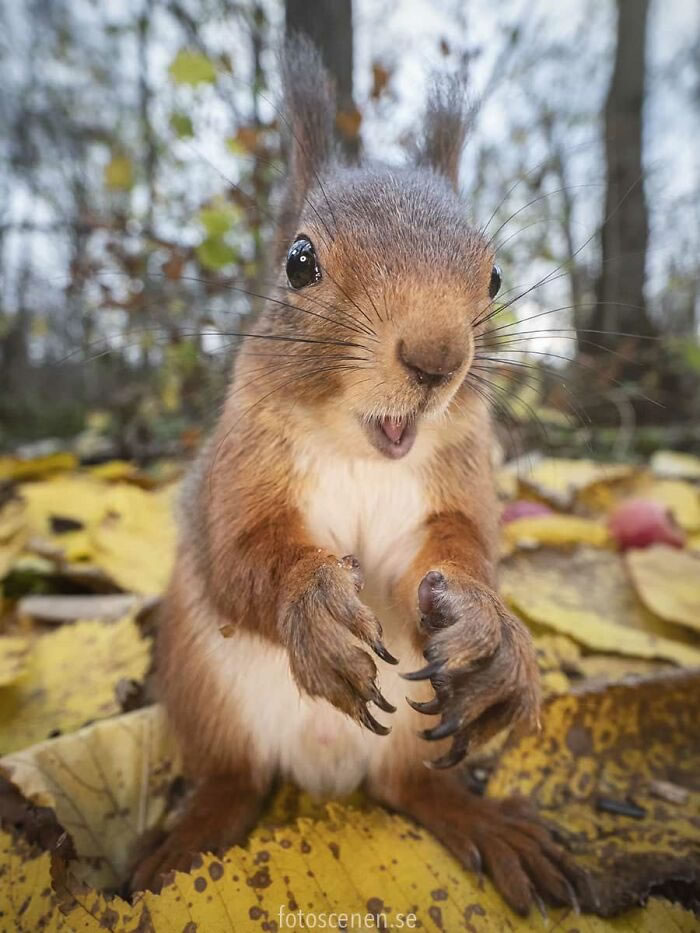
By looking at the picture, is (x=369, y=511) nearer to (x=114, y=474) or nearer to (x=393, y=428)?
(x=393, y=428)

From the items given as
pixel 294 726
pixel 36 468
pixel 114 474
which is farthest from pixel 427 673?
pixel 36 468

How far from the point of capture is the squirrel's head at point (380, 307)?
29.0 inches

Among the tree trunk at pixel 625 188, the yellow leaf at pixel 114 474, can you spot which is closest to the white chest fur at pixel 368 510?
the yellow leaf at pixel 114 474

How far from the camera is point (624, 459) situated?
3572 millimetres

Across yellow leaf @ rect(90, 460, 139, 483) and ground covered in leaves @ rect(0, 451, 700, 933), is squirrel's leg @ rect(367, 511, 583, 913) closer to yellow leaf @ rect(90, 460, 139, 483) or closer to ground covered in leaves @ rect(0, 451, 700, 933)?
ground covered in leaves @ rect(0, 451, 700, 933)

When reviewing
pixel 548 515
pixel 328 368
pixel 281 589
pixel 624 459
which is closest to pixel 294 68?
pixel 328 368

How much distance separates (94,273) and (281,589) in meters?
2.17

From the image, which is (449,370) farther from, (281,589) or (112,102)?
(112,102)

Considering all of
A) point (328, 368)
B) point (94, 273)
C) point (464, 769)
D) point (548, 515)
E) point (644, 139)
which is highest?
point (644, 139)

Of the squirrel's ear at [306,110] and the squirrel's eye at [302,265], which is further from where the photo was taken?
the squirrel's ear at [306,110]

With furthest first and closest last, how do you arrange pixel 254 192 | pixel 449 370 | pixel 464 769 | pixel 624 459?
pixel 624 459, pixel 254 192, pixel 464 769, pixel 449 370

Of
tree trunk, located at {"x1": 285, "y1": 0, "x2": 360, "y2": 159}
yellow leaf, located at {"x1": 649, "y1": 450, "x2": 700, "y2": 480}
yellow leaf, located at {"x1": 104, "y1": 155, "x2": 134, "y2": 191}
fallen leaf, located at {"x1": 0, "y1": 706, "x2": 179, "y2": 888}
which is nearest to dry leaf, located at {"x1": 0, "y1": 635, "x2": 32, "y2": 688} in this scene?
fallen leaf, located at {"x1": 0, "y1": 706, "x2": 179, "y2": 888}

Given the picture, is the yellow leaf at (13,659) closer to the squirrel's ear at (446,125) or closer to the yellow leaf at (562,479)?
the squirrel's ear at (446,125)

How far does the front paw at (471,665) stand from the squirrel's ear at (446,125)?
800 mm
